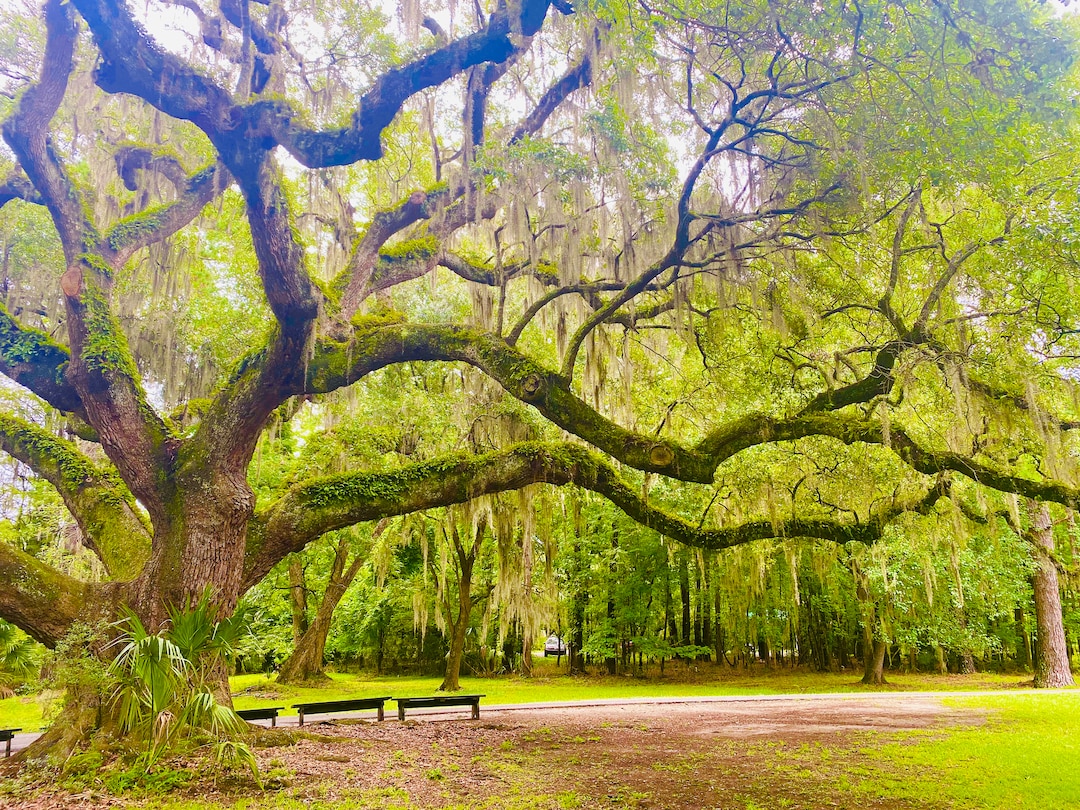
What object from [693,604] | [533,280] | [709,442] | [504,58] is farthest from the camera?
[693,604]

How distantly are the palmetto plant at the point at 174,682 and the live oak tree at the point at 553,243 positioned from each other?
55 cm

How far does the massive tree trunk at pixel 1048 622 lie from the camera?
16.1 m

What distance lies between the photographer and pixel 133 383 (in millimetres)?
7332

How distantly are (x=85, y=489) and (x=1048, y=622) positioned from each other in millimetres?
20211

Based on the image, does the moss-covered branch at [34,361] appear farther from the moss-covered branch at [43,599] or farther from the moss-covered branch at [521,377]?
the moss-covered branch at [521,377]

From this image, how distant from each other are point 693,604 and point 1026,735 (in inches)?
626

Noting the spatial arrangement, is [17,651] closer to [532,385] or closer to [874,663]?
[532,385]

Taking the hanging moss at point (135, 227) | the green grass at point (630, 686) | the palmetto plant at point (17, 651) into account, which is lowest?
the green grass at point (630, 686)

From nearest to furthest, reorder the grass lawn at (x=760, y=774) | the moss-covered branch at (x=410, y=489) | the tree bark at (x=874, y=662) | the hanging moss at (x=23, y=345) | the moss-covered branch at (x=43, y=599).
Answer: the grass lawn at (x=760, y=774) → the moss-covered branch at (x=43, y=599) → the hanging moss at (x=23, y=345) → the moss-covered branch at (x=410, y=489) → the tree bark at (x=874, y=662)

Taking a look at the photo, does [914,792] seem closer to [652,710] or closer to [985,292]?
[985,292]

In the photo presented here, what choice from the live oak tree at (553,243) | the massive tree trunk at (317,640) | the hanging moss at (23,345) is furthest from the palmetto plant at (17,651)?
the hanging moss at (23,345)

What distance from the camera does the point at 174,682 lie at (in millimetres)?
5551

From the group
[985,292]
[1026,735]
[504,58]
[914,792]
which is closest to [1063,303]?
[985,292]

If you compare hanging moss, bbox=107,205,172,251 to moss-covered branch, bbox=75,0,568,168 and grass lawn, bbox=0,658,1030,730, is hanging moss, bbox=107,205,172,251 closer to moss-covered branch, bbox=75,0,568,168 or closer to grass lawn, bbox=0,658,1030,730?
moss-covered branch, bbox=75,0,568,168
